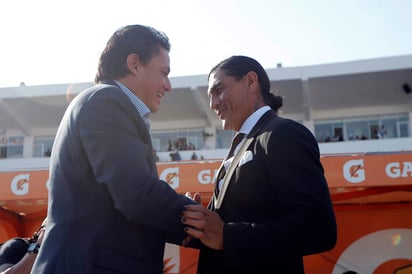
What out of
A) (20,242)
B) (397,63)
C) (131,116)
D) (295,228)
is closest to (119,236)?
(131,116)

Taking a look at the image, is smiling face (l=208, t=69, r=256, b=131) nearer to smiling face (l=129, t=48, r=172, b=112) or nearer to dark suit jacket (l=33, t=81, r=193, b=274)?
smiling face (l=129, t=48, r=172, b=112)

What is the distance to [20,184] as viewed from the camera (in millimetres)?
7066

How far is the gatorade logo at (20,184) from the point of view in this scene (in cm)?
702

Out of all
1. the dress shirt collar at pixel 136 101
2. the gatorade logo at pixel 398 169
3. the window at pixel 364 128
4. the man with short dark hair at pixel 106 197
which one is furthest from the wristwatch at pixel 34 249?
the window at pixel 364 128

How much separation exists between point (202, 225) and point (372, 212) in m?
6.10

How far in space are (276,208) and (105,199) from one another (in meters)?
0.76

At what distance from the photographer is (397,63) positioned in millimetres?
20547

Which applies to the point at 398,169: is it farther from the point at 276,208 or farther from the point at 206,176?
the point at 276,208

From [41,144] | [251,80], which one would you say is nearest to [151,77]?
[251,80]

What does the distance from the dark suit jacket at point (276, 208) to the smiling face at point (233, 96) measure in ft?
1.11

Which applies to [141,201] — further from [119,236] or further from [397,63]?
[397,63]

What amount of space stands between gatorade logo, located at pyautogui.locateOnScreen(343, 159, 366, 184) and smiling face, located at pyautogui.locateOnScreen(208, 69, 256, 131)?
14.1 ft

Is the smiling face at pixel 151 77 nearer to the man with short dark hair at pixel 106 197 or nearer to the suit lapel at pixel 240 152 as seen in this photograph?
the man with short dark hair at pixel 106 197

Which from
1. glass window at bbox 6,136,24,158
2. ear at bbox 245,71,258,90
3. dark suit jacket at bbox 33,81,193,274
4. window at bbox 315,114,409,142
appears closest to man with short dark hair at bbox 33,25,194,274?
dark suit jacket at bbox 33,81,193,274
